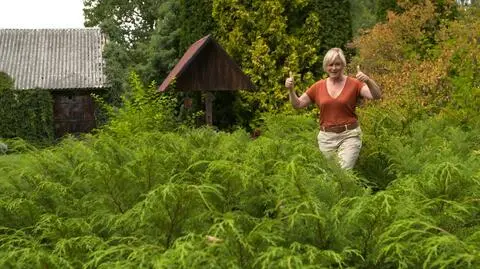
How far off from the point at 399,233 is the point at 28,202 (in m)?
1.74

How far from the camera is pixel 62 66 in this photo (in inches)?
1099

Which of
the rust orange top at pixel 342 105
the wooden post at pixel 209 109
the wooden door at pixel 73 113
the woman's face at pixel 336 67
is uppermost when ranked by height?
the woman's face at pixel 336 67

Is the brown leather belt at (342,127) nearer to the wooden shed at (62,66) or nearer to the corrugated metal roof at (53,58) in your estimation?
the wooden shed at (62,66)

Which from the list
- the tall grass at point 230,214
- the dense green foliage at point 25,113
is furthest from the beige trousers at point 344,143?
the dense green foliage at point 25,113

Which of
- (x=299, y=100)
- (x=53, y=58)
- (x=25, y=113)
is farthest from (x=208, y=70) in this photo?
(x=53, y=58)

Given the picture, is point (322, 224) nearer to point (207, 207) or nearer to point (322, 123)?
point (207, 207)

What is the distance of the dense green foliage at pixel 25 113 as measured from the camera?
78.4 ft

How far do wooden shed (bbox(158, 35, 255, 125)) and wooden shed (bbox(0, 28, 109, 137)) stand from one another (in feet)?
42.4

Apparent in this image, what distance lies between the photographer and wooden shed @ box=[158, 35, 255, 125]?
14.1 m

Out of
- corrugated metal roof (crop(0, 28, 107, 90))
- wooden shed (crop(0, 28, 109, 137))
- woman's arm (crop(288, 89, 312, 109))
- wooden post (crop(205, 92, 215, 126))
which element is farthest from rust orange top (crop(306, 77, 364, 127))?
corrugated metal roof (crop(0, 28, 107, 90))

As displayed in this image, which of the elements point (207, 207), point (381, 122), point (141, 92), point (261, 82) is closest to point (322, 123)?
point (381, 122)

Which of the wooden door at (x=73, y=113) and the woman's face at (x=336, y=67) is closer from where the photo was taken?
the woman's face at (x=336, y=67)

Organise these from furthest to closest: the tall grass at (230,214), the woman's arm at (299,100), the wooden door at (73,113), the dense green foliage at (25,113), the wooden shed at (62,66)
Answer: the wooden shed at (62,66), the wooden door at (73,113), the dense green foliage at (25,113), the woman's arm at (299,100), the tall grass at (230,214)

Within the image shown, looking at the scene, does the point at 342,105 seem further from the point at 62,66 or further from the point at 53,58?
the point at 53,58
